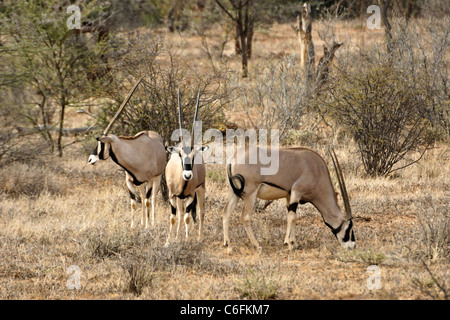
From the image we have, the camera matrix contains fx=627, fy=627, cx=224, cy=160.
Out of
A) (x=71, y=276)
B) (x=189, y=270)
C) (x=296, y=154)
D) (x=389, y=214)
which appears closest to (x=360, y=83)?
(x=389, y=214)

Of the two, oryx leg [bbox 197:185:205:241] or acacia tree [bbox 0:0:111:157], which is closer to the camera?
oryx leg [bbox 197:185:205:241]

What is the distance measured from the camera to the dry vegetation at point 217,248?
619 centimetres

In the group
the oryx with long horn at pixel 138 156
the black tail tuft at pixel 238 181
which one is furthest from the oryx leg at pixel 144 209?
the black tail tuft at pixel 238 181

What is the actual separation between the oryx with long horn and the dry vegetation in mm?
471

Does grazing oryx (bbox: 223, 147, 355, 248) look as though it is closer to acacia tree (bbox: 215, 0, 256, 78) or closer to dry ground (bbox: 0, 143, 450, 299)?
dry ground (bbox: 0, 143, 450, 299)

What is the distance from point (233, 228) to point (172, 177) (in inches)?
54.8

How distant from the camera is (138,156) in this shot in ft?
29.0

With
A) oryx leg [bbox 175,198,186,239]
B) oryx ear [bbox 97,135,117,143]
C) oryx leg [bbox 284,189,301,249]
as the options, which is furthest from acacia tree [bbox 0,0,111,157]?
oryx leg [bbox 284,189,301,249]

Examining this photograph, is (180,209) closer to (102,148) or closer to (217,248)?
(217,248)

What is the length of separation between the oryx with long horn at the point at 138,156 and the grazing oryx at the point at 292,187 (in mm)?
1525

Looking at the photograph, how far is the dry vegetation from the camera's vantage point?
6.19 metres

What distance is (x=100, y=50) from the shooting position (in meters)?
15.2

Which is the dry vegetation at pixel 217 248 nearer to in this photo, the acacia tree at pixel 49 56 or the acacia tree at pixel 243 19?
the acacia tree at pixel 49 56
